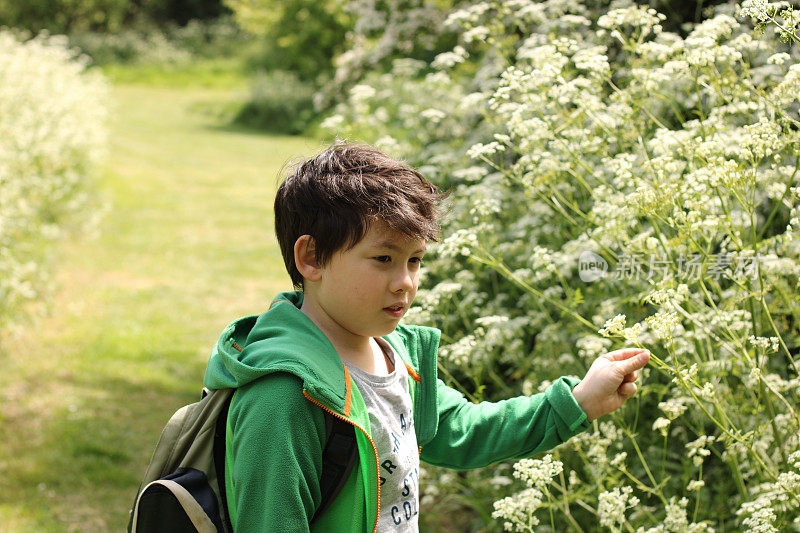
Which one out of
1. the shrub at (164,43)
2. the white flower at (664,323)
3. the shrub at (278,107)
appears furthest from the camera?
the shrub at (164,43)

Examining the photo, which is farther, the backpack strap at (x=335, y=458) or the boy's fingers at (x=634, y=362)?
the boy's fingers at (x=634, y=362)

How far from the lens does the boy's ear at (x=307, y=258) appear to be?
172 centimetres

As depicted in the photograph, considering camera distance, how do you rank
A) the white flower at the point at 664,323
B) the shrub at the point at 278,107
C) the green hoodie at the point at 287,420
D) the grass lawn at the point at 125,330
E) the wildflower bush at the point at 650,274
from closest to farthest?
the green hoodie at the point at 287,420 < the white flower at the point at 664,323 < the wildflower bush at the point at 650,274 < the grass lawn at the point at 125,330 < the shrub at the point at 278,107

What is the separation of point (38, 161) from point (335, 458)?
6.54 m

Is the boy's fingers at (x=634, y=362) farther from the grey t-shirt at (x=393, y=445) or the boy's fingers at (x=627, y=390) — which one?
the grey t-shirt at (x=393, y=445)

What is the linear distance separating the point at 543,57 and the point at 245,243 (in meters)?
6.86

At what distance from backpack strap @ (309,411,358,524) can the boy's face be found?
0.22 m

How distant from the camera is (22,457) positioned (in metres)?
4.26

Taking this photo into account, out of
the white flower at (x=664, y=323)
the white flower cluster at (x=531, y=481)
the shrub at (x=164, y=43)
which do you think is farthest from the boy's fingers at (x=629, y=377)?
the shrub at (x=164, y=43)

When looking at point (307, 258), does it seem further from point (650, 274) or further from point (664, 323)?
point (650, 274)

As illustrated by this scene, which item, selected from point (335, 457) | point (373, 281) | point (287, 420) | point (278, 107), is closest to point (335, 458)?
point (335, 457)

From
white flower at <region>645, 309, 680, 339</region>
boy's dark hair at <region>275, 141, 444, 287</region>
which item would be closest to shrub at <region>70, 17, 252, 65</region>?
boy's dark hair at <region>275, 141, 444, 287</region>

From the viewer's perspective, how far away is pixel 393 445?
68.2 inches

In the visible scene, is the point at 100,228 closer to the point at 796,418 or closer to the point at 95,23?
the point at 796,418
